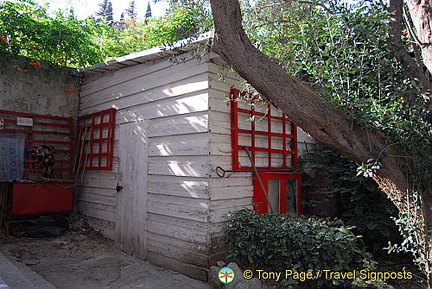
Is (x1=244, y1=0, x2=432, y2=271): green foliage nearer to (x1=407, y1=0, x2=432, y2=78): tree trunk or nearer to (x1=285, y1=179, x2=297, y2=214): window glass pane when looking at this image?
(x1=407, y1=0, x2=432, y2=78): tree trunk

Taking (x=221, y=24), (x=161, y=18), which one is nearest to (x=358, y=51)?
(x=221, y=24)

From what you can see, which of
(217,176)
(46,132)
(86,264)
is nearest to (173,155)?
(217,176)

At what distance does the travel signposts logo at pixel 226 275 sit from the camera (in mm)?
3864

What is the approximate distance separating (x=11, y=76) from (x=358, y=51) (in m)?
6.52

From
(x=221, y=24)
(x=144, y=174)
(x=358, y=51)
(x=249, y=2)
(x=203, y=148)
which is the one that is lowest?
(x=144, y=174)

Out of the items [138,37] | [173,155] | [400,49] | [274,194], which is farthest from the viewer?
[138,37]

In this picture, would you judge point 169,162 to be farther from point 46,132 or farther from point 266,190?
point 46,132

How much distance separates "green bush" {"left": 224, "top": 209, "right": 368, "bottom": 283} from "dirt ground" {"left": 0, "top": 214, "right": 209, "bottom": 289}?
2.69ft

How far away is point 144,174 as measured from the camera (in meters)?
5.49

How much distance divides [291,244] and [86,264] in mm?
3352

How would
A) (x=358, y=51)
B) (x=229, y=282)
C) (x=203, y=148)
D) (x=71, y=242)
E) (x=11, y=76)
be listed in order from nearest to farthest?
(x=358, y=51) < (x=229, y=282) < (x=203, y=148) < (x=71, y=242) < (x=11, y=76)

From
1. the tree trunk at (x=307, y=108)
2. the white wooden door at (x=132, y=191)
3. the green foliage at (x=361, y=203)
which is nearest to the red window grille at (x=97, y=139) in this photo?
the white wooden door at (x=132, y=191)

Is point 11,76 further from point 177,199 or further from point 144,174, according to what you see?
point 177,199

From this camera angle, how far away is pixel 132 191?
5.70 metres
